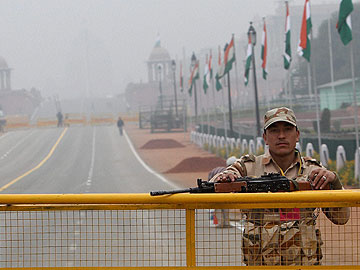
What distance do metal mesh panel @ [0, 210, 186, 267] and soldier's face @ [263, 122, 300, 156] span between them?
2.15 ft

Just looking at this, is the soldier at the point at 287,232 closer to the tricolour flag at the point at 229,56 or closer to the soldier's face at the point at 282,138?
the soldier's face at the point at 282,138

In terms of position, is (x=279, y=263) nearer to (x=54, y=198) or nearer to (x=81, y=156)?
(x=54, y=198)

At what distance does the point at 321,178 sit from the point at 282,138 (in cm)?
35

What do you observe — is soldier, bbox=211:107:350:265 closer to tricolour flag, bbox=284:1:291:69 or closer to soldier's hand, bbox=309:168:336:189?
soldier's hand, bbox=309:168:336:189

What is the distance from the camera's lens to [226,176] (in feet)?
12.0

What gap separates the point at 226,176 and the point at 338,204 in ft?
1.91

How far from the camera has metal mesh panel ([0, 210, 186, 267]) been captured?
3.84 metres

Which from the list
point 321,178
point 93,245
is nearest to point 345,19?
point 93,245

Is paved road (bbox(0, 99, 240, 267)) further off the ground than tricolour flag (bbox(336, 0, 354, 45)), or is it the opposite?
tricolour flag (bbox(336, 0, 354, 45))

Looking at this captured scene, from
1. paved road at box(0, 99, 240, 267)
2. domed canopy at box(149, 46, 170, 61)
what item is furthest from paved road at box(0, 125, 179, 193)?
domed canopy at box(149, 46, 170, 61)

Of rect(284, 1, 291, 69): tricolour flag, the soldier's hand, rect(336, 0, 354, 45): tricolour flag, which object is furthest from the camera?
rect(284, 1, 291, 69): tricolour flag

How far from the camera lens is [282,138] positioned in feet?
12.9

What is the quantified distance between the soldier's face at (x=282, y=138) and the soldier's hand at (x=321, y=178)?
0.80ft

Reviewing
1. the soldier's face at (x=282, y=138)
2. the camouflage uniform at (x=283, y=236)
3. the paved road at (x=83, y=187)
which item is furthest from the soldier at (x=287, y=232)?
the paved road at (x=83, y=187)
